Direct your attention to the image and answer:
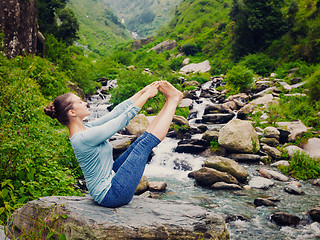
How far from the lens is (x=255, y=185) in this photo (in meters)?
7.32

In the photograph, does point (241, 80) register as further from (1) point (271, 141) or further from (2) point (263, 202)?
(2) point (263, 202)

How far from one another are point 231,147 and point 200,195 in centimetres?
345

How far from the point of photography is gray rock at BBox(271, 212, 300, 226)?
529cm

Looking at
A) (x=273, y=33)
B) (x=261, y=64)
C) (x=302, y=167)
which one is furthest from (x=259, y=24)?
(x=302, y=167)

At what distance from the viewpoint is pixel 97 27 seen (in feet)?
254

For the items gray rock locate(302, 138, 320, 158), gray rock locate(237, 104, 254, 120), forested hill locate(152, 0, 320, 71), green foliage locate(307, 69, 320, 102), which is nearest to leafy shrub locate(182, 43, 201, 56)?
forested hill locate(152, 0, 320, 71)

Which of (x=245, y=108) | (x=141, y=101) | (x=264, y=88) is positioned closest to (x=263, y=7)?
(x=264, y=88)

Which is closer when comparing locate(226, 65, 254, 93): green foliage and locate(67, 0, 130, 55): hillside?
locate(226, 65, 254, 93): green foliage

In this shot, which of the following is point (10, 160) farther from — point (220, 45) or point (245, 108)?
point (220, 45)

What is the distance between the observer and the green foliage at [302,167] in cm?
789

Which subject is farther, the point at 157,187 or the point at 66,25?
the point at 66,25

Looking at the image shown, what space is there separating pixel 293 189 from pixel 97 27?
82027mm

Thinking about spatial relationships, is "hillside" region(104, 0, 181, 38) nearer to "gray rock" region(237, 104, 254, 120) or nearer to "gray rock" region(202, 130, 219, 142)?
"gray rock" region(237, 104, 254, 120)

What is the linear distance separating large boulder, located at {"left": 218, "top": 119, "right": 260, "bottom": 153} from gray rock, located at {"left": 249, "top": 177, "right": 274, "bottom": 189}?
2.00 m
